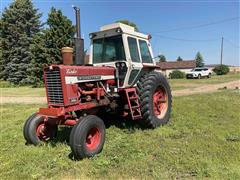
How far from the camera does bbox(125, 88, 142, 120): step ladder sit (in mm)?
6153

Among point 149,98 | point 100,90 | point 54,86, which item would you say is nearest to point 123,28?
point 100,90

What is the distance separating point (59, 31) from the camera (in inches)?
1038

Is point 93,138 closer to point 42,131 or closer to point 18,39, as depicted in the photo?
point 42,131

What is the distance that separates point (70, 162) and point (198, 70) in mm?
36355

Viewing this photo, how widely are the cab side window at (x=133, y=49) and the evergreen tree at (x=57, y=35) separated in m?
20.5

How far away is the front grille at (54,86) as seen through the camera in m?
5.05

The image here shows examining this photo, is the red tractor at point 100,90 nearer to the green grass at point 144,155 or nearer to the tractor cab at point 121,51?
the tractor cab at point 121,51

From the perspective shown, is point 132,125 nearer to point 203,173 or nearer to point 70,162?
point 70,162

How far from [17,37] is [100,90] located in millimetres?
32923

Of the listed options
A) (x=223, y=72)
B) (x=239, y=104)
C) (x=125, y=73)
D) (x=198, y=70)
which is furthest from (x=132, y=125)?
(x=223, y=72)

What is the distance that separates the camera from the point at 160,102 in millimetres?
7203

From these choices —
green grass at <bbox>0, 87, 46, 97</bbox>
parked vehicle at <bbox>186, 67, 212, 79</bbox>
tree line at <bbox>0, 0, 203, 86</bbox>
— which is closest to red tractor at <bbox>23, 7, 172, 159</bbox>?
green grass at <bbox>0, 87, 46, 97</bbox>

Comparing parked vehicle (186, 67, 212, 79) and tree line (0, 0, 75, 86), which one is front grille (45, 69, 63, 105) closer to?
tree line (0, 0, 75, 86)

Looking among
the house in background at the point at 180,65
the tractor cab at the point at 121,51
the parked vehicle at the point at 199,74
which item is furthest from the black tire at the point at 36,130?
the house in background at the point at 180,65
